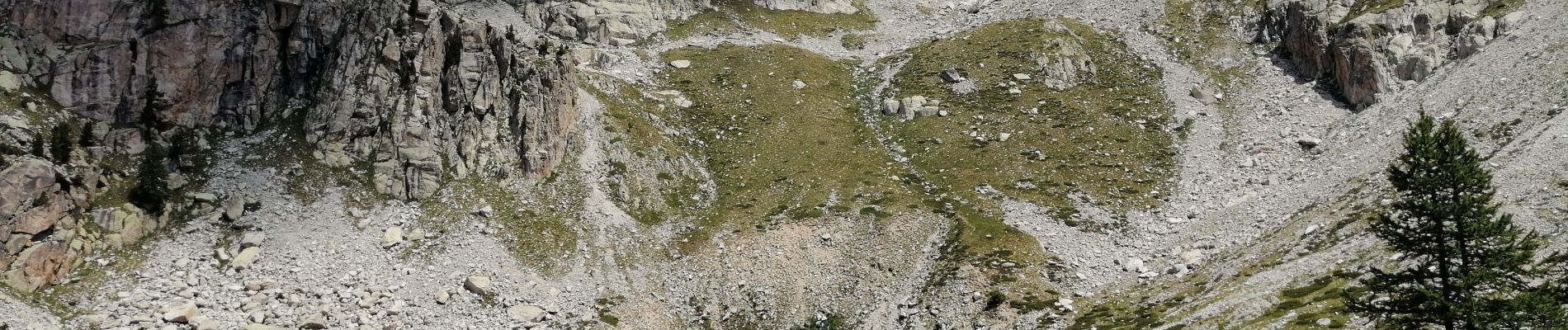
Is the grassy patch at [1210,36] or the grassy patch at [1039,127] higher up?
the grassy patch at [1210,36]

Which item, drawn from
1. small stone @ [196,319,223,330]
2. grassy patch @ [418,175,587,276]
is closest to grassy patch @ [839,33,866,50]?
grassy patch @ [418,175,587,276]

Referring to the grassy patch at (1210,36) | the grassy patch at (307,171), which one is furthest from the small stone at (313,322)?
the grassy patch at (1210,36)

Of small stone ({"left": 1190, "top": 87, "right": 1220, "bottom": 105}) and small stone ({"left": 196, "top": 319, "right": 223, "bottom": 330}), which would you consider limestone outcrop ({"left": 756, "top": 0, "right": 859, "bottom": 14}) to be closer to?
small stone ({"left": 1190, "top": 87, "right": 1220, "bottom": 105})

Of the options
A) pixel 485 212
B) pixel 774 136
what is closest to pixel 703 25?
pixel 774 136

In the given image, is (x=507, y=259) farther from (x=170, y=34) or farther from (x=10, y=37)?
(x=10, y=37)

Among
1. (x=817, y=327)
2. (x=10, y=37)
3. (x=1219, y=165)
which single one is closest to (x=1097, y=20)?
(x=1219, y=165)

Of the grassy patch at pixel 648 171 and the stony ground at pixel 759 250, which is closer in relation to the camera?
the stony ground at pixel 759 250

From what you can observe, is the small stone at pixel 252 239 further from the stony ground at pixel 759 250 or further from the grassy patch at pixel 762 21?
the grassy patch at pixel 762 21

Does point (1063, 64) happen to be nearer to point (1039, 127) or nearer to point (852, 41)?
point (1039, 127)
